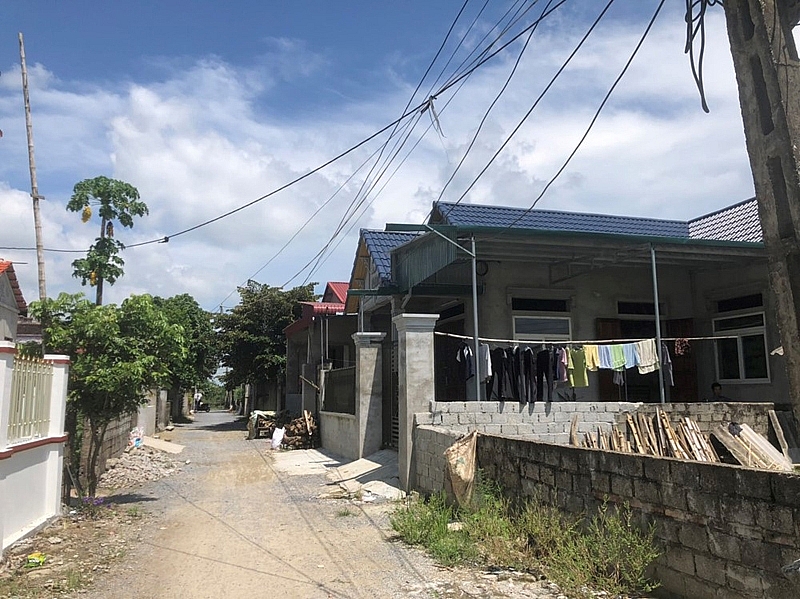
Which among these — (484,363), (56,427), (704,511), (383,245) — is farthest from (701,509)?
(383,245)

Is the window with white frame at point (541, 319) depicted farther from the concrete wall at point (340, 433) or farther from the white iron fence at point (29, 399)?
the white iron fence at point (29, 399)

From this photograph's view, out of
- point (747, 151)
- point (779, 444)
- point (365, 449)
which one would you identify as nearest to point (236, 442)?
point (365, 449)

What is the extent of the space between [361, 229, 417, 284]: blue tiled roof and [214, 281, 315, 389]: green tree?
10082 millimetres

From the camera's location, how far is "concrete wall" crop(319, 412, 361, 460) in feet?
48.2

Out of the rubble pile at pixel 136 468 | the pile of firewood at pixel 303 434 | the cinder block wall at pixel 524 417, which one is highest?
the cinder block wall at pixel 524 417

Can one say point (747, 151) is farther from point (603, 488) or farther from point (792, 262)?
point (603, 488)

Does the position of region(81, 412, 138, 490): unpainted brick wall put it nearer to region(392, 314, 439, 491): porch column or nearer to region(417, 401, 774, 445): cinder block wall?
region(392, 314, 439, 491): porch column

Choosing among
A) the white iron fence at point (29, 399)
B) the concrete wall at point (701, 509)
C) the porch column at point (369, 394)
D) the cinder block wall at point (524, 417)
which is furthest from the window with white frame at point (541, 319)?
the white iron fence at point (29, 399)

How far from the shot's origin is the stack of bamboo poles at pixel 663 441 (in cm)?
823

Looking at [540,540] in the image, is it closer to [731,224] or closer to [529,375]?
A: [529,375]

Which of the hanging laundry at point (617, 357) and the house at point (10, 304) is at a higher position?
the house at point (10, 304)

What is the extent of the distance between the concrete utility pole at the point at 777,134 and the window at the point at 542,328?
10.6m

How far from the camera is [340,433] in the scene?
16.2 m

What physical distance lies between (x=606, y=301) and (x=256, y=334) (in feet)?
56.0
